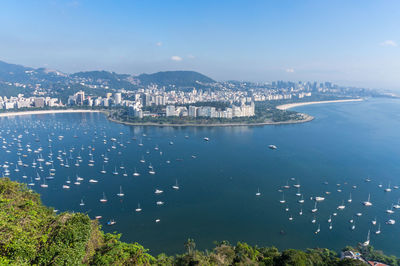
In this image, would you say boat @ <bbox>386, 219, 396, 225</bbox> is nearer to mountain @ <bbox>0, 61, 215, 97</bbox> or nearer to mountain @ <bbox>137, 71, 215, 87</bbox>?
mountain @ <bbox>0, 61, 215, 97</bbox>

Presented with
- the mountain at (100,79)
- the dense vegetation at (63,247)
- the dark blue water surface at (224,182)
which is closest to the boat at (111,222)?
the dark blue water surface at (224,182)

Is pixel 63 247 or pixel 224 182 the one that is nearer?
pixel 63 247

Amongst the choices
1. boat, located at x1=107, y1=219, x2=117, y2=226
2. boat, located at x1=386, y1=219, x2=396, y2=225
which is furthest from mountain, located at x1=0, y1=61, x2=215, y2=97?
boat, located at x1=386, y1=219, x2=396, y2=225

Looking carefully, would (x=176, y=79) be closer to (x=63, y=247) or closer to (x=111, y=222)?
(x=111, y=222)

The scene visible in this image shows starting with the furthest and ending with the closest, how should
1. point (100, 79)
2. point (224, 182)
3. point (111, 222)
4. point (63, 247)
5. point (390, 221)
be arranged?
point (100, 79) < point (224, 182) < point (390, 221) < point (111, 222) < point (63, 247)

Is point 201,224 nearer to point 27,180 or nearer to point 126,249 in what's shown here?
point 126,249

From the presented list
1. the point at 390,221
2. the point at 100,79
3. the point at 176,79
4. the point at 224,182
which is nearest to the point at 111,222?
the point at 224,182

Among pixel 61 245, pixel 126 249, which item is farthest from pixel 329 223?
pixel 61 245
